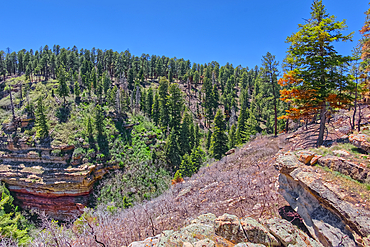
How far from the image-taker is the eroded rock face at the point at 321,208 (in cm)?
449

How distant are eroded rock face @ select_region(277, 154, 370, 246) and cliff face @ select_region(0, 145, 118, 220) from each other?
96.8ft

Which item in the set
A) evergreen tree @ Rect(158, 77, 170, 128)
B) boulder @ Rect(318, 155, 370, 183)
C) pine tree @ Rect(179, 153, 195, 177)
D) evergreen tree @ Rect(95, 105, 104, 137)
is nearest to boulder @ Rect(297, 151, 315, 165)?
boulder @ Rect(318, 155, 370, 183)

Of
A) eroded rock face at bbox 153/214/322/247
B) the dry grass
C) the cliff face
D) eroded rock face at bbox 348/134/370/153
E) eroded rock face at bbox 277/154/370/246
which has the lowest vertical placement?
the cliff face

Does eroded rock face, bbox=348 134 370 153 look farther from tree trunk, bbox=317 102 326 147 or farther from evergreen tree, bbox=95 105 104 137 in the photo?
evergreen tree, bbox=95 105 104 137

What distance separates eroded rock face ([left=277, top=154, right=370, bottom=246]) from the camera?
4488 mm

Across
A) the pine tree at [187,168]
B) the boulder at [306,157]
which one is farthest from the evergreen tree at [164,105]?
the boulder at [306,157]

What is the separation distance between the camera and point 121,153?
33188mm

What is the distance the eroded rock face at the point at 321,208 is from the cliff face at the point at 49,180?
29502mm

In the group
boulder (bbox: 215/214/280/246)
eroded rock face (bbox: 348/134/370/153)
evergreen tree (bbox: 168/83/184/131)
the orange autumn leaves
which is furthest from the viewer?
evergreen tree (bbox: 168/83/184/131)

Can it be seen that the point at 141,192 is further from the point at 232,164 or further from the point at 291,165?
the point at 291,165

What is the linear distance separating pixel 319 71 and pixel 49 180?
36818 mm

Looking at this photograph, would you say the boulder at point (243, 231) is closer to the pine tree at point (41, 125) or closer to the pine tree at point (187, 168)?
the pine tree at point (187, 168)

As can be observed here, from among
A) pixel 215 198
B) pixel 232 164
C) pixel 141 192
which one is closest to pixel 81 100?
pixel 141 192

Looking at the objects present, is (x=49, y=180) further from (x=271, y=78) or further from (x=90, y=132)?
(x=271, y=78)
